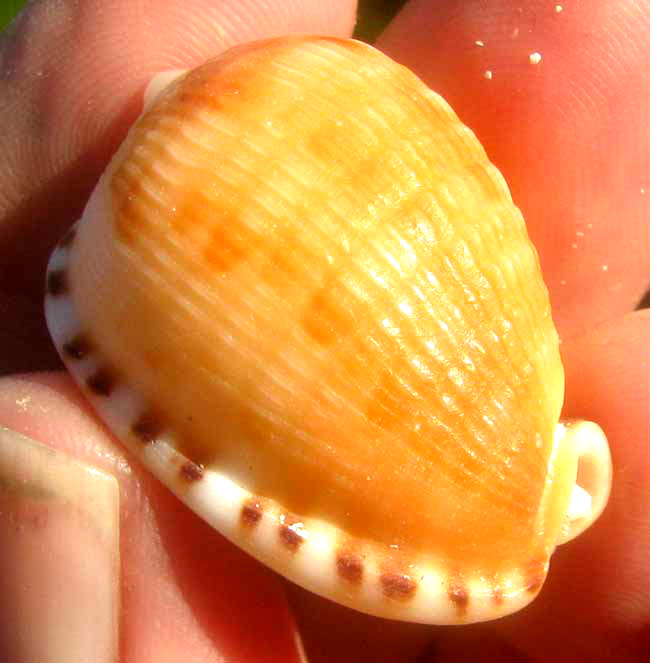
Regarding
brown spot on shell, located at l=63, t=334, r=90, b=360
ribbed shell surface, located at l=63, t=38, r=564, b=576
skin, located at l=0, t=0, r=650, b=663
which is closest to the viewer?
ribbed shell surface, located at l=63, t=38, r=564, b=576

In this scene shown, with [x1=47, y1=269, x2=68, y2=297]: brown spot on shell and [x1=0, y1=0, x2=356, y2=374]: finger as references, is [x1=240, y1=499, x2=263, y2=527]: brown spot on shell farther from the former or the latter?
[x1=0, y1=0, x2=356, y2=374]: finger

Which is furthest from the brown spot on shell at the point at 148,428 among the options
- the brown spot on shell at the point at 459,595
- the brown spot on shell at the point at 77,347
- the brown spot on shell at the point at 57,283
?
the brown spot on shell at the point at 459,595

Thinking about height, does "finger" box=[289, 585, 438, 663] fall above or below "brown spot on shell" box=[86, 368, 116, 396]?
below

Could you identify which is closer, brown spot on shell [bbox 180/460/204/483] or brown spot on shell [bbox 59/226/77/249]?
brown spot on shell [bbox 180/460/204/483]

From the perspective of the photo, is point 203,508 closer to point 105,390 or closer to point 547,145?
point 105,390

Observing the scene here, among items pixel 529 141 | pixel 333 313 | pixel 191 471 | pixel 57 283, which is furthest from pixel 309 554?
pixel 529 141

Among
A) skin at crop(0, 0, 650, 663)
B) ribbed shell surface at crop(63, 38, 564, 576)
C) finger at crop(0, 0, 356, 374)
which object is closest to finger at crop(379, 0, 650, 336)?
skin at crop(0, 0, 650, 663)

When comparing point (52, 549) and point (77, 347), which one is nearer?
point (52, 549)

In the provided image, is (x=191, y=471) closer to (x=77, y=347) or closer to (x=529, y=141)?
(x=77, y=347)
